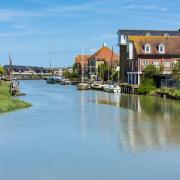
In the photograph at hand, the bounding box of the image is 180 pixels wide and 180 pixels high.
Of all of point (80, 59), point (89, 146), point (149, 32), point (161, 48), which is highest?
point (149, 32)

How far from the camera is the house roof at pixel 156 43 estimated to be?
241 feet

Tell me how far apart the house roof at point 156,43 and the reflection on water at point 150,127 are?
25763 millimetres

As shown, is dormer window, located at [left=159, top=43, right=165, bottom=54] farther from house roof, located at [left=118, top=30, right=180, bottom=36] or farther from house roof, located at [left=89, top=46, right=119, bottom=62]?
house roof, located at [left=89, top=46, right=119, bottom=62]

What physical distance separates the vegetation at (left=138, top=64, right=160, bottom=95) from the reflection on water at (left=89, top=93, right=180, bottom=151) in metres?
17.3

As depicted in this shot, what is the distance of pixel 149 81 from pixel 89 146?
43052mm

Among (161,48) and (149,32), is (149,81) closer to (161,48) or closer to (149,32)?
(161,48)

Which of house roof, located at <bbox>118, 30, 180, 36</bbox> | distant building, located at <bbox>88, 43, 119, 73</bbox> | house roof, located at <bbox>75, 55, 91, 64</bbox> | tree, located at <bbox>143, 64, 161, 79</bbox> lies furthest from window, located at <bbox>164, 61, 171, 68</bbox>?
house roof, located at <bbox>75, 55, 91, 64</bbox>

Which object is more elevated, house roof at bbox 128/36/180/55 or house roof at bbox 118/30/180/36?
house roof at bbox 118/30/180/36

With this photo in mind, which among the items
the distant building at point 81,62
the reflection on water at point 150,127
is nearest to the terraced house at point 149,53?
the reflection on water at point 150,127

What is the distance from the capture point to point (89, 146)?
2475cm

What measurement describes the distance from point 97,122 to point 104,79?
2755 inches

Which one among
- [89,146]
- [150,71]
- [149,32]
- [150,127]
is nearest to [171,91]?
[150,71]

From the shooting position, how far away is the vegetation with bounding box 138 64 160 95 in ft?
216

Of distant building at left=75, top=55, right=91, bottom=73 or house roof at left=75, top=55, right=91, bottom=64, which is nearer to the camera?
distant building at left=75, top=55, right=91, bottom=73
